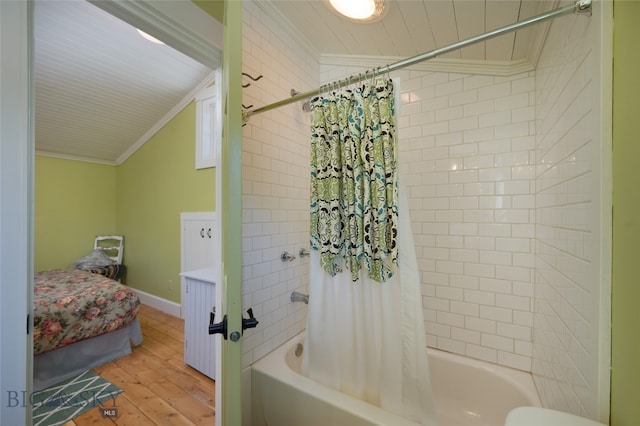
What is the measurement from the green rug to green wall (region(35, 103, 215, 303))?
50.5 inches

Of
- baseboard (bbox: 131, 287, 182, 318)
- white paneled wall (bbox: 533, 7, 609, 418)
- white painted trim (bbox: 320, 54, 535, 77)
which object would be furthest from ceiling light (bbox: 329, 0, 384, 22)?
baseboard (bbox: 131, 287, 182, 318)

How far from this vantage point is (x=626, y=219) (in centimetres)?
58

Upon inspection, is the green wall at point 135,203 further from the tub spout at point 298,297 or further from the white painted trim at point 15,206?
the white painted trim at point 15,206

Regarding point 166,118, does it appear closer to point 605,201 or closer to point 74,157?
point 74,157

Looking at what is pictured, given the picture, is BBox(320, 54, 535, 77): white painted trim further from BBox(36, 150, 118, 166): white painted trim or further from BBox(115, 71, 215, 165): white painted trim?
BBox(36, 150, 118, 166): white painted trim

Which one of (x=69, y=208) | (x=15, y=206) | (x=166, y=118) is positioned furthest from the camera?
(x=69, y=208)

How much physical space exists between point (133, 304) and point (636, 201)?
10.7ft

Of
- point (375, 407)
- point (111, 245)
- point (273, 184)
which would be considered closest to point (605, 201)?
point (375, 407)

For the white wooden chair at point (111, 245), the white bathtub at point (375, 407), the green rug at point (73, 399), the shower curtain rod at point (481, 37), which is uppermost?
the shower curtain rod at point (481, 37)

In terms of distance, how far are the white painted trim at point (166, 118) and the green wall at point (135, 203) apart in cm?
7

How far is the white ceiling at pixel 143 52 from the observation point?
126 cm

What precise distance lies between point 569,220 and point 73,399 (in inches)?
121

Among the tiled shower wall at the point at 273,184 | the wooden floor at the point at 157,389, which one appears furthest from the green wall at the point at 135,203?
the tiled shower wall at the point at 273,184

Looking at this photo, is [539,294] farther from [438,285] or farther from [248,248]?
[248,248]
